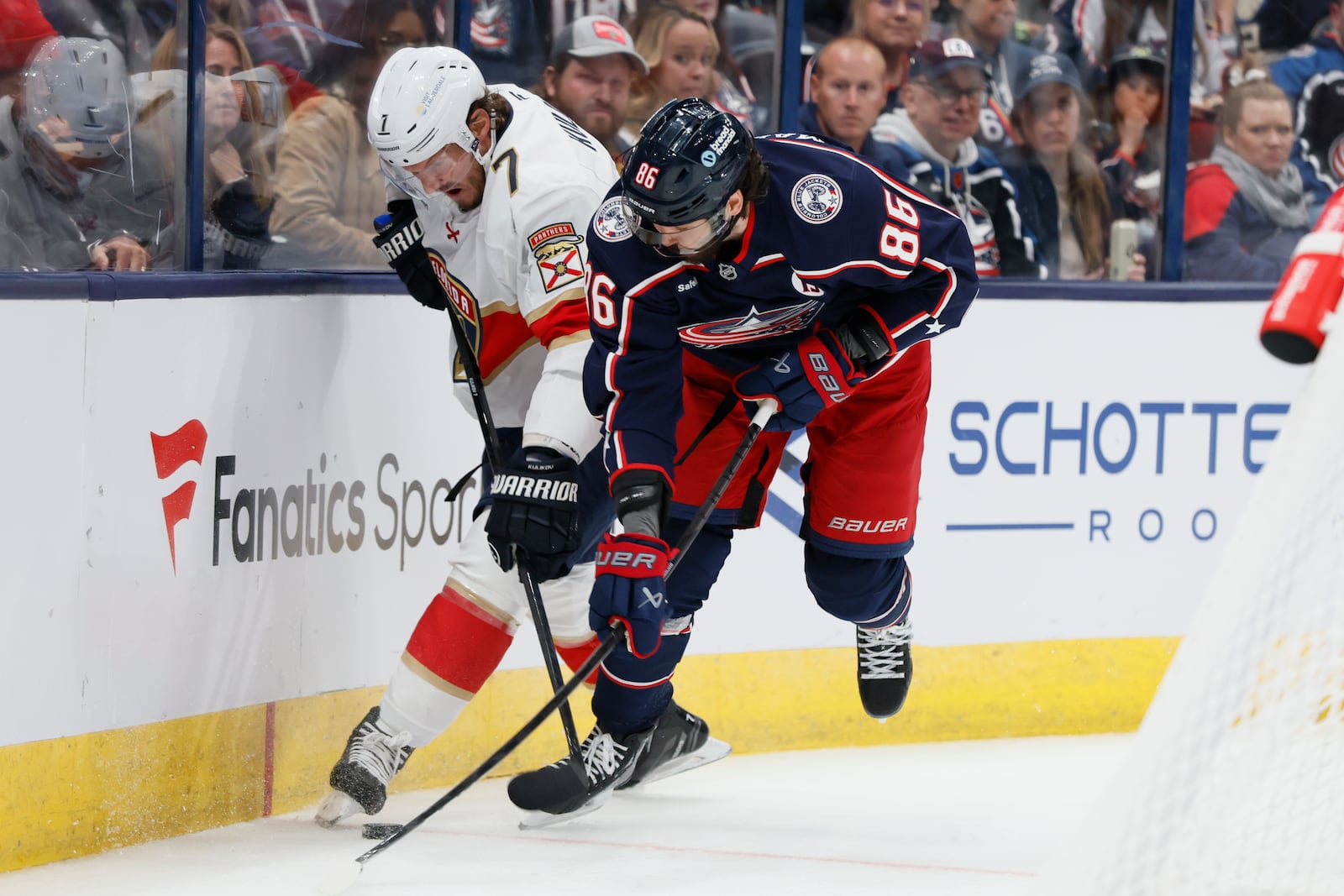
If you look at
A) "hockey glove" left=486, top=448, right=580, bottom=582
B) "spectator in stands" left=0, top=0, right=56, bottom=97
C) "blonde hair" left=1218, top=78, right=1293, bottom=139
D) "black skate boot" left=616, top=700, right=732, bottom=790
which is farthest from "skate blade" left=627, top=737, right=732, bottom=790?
"blonde hair" left=1218, top=78, right=1293, bottom=139

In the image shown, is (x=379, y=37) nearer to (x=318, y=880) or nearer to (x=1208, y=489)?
(x=318, y=880)

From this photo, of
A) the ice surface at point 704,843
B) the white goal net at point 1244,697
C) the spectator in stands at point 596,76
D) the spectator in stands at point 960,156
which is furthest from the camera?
the spectator in stands at point 960,156

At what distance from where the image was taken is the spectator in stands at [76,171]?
3.34 meters

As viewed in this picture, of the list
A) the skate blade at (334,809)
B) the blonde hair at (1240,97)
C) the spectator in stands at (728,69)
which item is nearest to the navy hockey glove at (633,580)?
the skate blade at (334,809)

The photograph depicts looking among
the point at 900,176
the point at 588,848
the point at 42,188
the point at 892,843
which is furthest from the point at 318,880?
the point at 900,176

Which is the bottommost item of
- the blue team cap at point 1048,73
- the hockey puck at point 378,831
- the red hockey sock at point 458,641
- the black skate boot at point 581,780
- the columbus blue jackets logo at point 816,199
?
the hockey puck at point 378,831

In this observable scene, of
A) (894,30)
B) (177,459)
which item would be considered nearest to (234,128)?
(177,459)

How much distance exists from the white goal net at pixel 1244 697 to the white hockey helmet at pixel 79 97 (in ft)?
7.88

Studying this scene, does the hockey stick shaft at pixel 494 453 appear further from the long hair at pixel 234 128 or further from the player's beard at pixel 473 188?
the long hair at pixel 234 128

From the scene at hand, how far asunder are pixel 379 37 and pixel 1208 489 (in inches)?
96.7

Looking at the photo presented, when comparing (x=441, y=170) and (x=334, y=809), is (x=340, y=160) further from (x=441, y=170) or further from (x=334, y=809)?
(x=334, y=809)

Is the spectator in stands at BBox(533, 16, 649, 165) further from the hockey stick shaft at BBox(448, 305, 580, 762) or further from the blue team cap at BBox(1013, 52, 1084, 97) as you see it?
the blue team cap at BBox(1013, 52, 1084, 97)

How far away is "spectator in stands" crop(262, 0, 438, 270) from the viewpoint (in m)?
3.95

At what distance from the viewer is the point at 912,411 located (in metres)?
3.59
